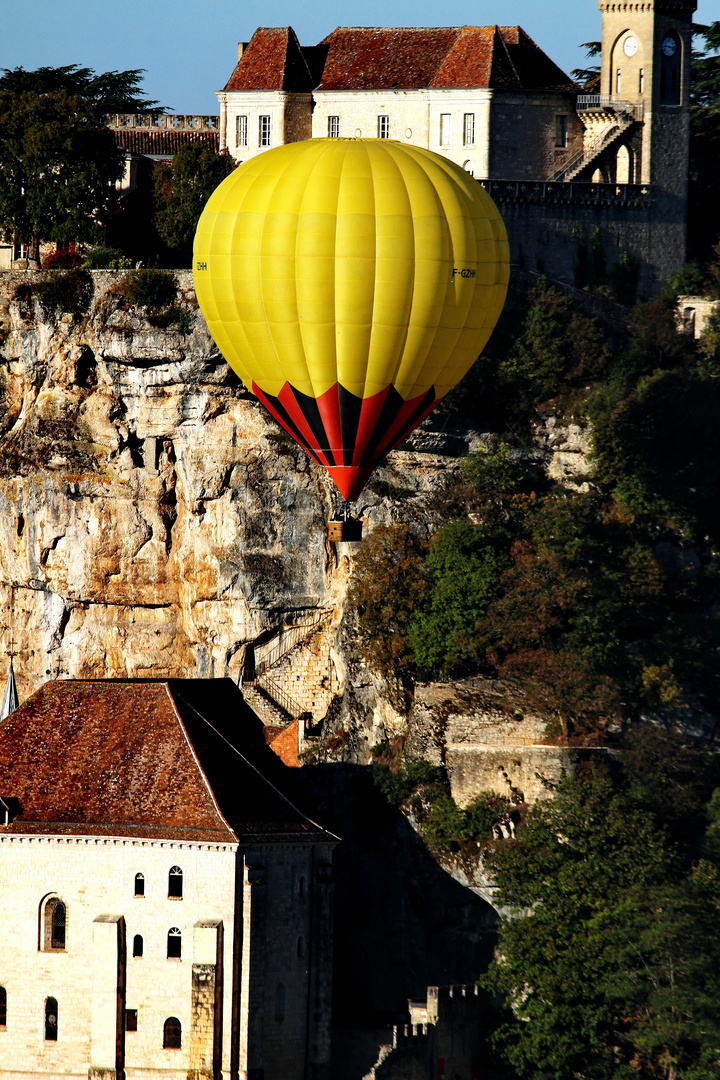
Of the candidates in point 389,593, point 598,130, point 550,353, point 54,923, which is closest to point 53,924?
point 54,923

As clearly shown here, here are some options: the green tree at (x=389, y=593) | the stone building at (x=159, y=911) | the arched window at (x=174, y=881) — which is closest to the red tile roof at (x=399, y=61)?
the green tree at (x=389, y=593)

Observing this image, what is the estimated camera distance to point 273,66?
293 ft

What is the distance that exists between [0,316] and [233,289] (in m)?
24.3

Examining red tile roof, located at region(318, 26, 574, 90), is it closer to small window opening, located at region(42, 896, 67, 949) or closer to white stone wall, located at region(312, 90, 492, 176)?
white stone wall, located at region(312, 90, 492, 176)

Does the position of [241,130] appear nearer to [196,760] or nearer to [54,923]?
[196,760]

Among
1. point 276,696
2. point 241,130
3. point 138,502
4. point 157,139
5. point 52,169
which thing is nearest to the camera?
point 276,696

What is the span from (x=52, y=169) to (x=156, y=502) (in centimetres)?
1254

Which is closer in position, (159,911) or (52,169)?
(159,911)

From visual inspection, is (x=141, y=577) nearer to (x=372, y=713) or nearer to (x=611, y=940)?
(x=372, y=713)

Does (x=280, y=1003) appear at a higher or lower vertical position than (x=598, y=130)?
lower

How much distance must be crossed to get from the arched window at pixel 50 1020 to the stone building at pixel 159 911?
38mm

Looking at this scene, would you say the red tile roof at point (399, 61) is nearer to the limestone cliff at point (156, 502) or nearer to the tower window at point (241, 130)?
the tower window at point (241, 130)

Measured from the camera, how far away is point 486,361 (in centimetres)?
8400

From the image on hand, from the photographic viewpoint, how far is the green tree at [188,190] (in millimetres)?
87875
